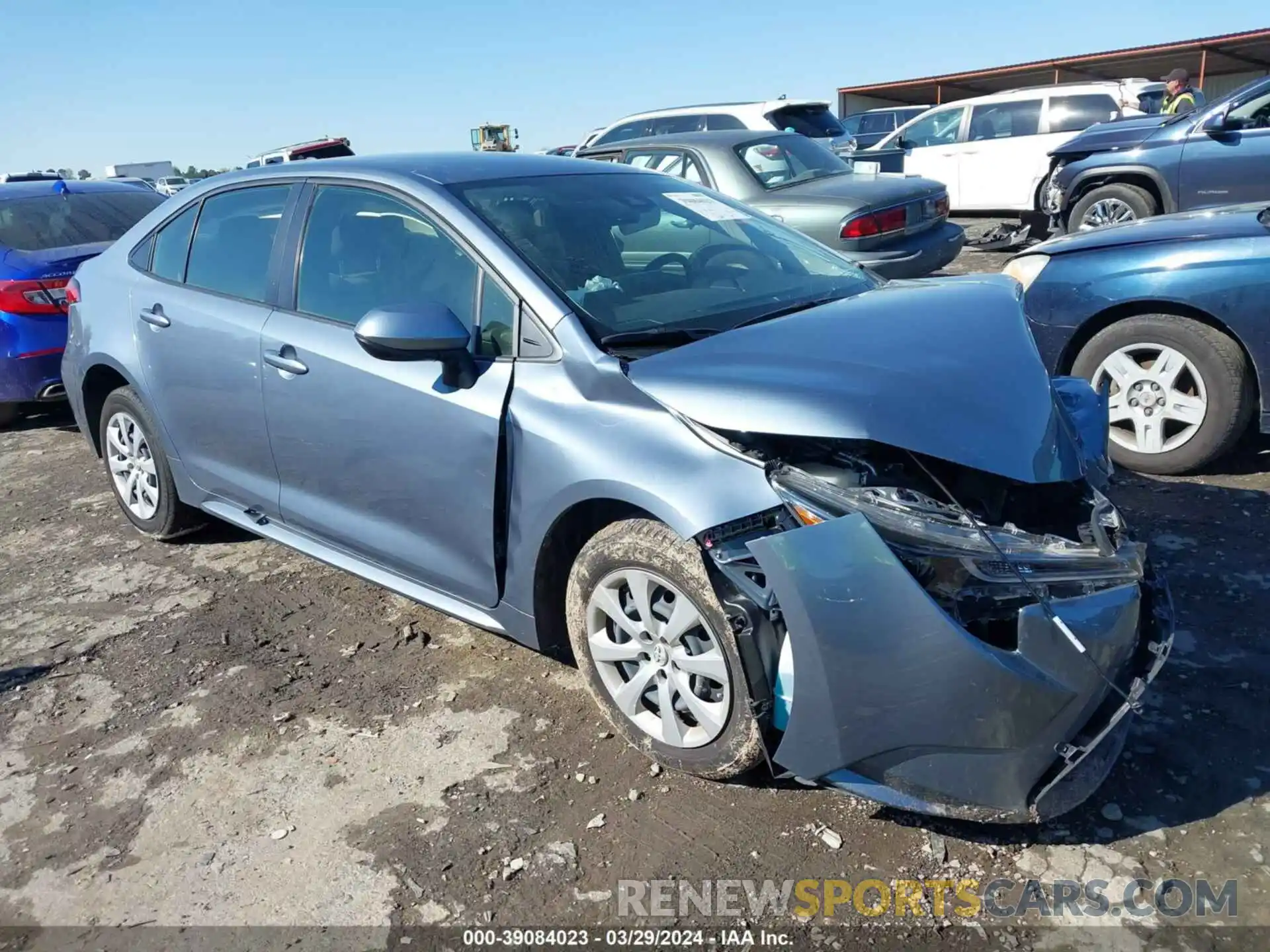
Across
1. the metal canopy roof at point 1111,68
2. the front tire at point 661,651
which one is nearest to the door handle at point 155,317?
the front tire at point 661,651

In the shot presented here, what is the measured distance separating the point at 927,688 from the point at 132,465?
401 centimetres

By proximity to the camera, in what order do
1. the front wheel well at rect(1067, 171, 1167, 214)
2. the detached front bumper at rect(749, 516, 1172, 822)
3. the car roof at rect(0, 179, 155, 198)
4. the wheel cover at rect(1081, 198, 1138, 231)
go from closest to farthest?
the detached front bumper at rect(749, 516, 1172, 822)
the car roof at rect(0, 179, 155, 198)
the front wheel well at rect(1067, 171, 1167, 214)
the wheel cover at rect(1081, 198, 1138, 231)

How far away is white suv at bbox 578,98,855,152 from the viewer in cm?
1143

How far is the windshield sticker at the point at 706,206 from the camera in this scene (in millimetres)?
3764

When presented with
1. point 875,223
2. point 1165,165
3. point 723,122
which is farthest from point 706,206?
point 723,122

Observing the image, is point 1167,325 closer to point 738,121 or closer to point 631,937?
point 631,937

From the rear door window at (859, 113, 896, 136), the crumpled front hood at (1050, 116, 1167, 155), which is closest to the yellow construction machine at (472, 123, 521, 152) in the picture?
the rear door window at (859, 113, 896, 136)

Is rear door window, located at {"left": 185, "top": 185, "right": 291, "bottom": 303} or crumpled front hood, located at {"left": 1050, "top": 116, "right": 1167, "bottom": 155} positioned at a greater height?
crumpled front hood, located at {"left": 1050, "top": 116, "right": 1167, "bottom": 155}

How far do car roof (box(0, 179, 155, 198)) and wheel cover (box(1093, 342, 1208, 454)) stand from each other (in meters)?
7.26

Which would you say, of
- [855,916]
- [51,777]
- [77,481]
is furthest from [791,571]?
[77,481]

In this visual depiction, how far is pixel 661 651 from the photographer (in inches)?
107

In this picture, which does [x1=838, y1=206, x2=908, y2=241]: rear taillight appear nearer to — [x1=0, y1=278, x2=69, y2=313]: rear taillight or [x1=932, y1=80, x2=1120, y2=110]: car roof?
[x1=0, y1=278, x2=69, y2=313]: rear taillight

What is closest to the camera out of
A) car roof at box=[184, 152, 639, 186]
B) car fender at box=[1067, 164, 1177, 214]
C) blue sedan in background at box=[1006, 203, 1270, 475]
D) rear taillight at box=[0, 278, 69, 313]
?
car roof at box=[184, 152, 639, 186]

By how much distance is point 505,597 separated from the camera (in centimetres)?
307
